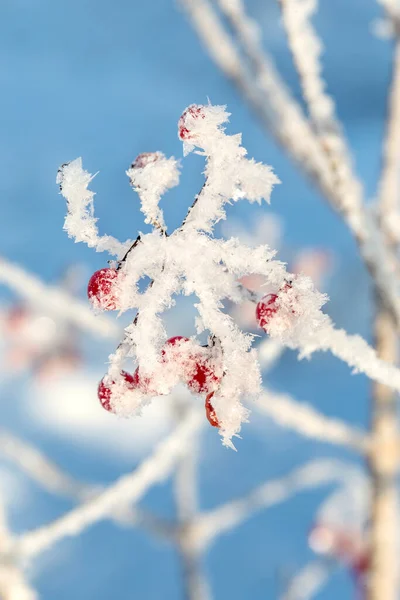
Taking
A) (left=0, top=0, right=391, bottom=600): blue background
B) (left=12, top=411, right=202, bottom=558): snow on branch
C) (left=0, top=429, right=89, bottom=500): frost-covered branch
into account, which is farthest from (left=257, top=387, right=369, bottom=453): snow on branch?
(left=0, top=0, right=391, bottom=600): blue background

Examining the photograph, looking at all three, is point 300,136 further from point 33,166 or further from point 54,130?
point 54,130

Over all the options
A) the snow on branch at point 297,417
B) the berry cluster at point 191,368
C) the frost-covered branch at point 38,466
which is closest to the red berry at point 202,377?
the berry cluster at point 191,368

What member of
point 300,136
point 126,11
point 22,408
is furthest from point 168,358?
point 126,11

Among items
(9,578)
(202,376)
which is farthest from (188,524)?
(202,376)

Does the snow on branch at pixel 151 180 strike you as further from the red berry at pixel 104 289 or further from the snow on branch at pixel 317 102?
the snow on branch at pixel 317 102

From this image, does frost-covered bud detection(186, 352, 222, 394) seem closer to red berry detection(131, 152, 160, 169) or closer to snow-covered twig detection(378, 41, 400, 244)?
red berry detection(131, 152, 160, 169)

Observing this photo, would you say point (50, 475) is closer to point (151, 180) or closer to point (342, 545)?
point (151, 180)
